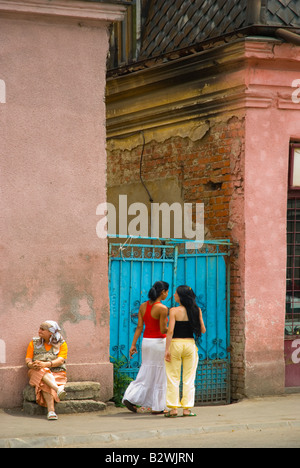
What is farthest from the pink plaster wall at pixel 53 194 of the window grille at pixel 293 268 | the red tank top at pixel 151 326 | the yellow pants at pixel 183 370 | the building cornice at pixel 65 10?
the window grille at pixel 293 268

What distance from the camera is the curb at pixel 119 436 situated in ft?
26.6

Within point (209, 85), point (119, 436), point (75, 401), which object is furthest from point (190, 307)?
point (209, 85)

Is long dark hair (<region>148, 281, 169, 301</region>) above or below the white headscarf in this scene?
above

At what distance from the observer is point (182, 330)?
33.1 feet

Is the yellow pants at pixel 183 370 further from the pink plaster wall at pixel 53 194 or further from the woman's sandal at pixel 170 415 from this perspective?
the pink plaster wall at pixel 53 194

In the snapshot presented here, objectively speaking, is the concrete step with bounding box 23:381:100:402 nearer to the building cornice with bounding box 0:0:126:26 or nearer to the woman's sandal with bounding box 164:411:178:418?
the woman's sandal with bounding box 164:411:178:418

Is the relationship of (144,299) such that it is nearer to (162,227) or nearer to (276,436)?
(162,227)

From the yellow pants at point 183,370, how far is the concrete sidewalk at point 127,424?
0.83ft

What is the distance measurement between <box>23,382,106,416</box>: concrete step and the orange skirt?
0.08m

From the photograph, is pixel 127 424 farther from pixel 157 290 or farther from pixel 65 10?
pixel 65 10

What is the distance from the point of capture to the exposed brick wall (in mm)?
11555

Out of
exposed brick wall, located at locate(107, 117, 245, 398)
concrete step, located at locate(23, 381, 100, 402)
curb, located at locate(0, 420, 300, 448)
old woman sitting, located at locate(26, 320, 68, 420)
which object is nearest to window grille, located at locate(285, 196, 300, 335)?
exposed brick wall, located at locate(107, 117, 245, 398)

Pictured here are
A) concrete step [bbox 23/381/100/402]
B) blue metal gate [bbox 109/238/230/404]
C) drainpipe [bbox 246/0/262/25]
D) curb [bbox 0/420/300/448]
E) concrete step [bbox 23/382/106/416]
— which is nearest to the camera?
curb [bbox 0/420/300/448]

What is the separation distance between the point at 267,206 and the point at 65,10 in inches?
143
